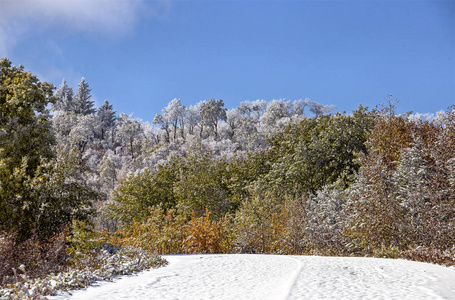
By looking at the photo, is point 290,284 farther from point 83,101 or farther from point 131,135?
point 83,101

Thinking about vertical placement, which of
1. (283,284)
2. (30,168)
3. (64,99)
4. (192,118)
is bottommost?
(283,284)

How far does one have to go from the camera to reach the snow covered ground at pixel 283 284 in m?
6.00

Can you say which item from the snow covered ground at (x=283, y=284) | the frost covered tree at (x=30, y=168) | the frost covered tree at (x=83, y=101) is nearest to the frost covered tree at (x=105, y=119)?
the frost covered tree at (x=83, y=101)

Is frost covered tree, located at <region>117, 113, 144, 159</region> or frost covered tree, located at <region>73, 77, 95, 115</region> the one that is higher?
frost covered tree, located at <region>73, 77, 95, 115</region>

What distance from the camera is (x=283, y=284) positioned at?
7031 millimetres

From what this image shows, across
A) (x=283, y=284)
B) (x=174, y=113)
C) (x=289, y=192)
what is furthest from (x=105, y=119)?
(x=283, y=284)

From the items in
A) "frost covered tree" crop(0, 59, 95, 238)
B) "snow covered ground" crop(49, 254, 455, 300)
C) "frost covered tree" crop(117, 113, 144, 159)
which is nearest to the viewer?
"snow covered ground" crop(49, 254, 455, 300)

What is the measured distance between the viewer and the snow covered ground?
236 inches

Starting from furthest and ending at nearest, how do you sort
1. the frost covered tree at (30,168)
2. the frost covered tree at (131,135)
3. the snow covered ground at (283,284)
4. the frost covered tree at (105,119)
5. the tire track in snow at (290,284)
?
the frost covered tree at (105,119), the frost covered tree at (131,135), the frost covered tree at (30,168), the snow covered ground at (283,284), the tire track in snow at (290,284)

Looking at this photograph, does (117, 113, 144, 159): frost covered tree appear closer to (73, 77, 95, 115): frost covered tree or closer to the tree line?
(73, 77, 95, 115): frost covered tree

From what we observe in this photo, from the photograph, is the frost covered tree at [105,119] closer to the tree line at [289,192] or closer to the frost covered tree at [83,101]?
the frost covered tree at [83,101]

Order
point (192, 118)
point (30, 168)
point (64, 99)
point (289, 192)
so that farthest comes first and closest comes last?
point (64, 99), point (192, 118), point (289, 192), point (30, 168)

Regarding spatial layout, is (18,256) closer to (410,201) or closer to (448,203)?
(410,201)

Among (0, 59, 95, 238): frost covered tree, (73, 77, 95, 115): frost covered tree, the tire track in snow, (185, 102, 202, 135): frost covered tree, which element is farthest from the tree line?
(73, 77, 95, 115): frost covered tree
